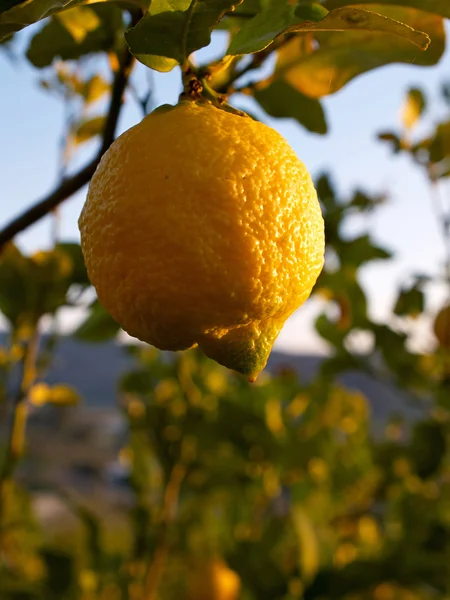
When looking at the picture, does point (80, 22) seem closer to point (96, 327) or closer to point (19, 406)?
point (96, 327)

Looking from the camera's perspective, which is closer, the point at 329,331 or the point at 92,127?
the point at 92,127

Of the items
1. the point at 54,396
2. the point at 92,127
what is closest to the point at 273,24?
the point at 92,127

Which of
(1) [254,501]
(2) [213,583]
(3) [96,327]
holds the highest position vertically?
(3) [96,327]

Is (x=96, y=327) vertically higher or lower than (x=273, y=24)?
lower

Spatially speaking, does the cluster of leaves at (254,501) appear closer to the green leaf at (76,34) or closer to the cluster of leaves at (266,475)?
the cluster of leaves at (266,475)

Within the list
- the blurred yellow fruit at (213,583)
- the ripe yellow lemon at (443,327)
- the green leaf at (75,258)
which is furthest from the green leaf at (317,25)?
the blurred yellow fruit at (213,583)

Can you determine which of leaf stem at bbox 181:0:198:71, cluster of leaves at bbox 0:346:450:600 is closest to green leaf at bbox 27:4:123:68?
leaf stem at bbox 181:0:198:71

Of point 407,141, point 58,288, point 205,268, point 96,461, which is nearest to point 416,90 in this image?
point 407,141
